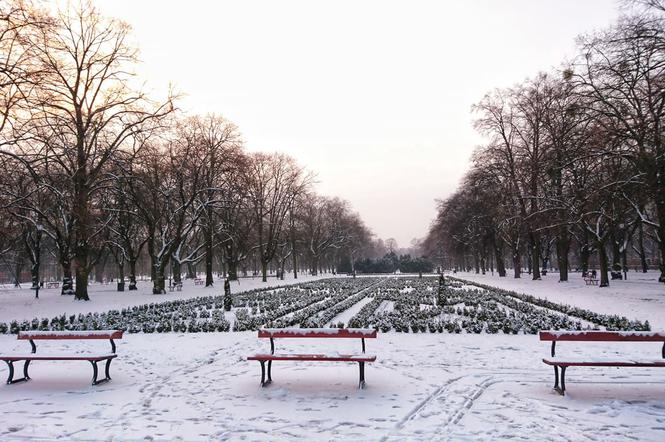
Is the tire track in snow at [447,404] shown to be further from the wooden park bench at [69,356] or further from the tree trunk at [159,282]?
the tree trunk at [159,282]

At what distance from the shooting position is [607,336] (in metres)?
6.60

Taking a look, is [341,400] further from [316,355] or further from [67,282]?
[67,282]

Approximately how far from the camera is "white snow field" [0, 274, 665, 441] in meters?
4.97

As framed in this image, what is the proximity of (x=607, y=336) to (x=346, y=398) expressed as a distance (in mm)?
4019

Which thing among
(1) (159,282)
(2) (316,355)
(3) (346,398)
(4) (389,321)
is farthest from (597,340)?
(1) (159,282)

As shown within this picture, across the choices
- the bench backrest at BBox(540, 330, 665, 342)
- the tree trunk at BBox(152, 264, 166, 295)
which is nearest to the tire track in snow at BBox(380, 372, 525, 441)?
the bench backrest at BBox(540, 330, 665, 342)

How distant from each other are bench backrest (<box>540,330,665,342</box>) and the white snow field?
710 mm

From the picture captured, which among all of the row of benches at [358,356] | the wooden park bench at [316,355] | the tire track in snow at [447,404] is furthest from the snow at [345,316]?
the tire track in snow at [447,404]

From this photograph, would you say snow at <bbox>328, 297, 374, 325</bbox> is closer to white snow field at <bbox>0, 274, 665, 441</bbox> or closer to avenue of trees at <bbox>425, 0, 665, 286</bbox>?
white snow field at <bbox>0, 274, 665, 441</bbox>

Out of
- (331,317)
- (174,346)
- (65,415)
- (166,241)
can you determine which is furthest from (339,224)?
(65,415)

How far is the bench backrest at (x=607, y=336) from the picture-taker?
256 inches

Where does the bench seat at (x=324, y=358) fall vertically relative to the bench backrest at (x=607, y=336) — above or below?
below

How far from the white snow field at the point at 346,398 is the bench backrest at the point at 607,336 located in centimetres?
71

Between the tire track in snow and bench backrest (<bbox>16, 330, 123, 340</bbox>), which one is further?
bench backrest (<bbox>16, 330, 123, 340</bbox>)
